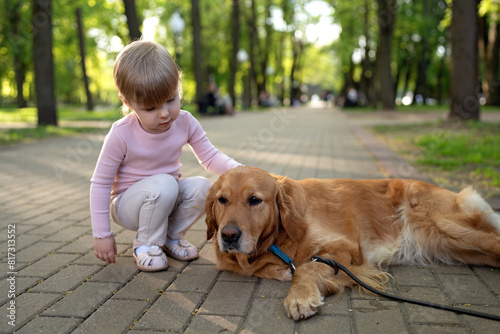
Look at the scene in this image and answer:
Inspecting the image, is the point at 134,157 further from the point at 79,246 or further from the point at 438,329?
the point at 438,329

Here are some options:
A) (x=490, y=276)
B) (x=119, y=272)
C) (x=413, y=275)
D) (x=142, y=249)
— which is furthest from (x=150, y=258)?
(x=490, y=276)

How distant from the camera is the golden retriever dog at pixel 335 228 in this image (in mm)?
2752

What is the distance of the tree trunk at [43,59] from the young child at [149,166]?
1209cm

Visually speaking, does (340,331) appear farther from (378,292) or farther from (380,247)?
(380,247)

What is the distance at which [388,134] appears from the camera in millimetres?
11930

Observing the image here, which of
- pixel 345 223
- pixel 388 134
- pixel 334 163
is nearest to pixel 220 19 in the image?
pixel 388 134

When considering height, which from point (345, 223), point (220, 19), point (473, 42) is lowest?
point (345, 223)

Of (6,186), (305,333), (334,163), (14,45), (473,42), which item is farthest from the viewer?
(14,45)

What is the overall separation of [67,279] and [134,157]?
0.96m

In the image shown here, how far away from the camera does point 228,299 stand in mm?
2723

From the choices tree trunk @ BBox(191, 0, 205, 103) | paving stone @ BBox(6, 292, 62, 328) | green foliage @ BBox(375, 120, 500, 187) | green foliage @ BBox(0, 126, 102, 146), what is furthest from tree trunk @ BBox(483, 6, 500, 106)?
paving stone @ BBox(6, 292, 62, 328)

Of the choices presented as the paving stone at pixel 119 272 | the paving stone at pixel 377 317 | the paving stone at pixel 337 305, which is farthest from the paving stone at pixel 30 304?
the paving stone at pixel 377 317

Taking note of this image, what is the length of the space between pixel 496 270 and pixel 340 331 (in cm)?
147

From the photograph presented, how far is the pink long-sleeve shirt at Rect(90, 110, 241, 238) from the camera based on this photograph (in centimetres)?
315
